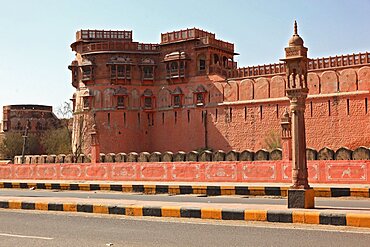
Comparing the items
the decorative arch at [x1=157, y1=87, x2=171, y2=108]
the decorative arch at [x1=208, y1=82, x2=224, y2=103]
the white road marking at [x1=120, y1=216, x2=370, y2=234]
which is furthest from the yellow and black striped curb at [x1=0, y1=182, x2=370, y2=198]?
the decorative arch at [x1=157, y1=87, x2=171, y2=108]

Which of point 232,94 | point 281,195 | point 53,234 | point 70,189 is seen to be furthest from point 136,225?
point 232,94

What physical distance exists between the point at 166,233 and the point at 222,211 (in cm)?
161

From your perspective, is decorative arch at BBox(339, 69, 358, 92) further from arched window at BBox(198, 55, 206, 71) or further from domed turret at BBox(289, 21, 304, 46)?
domed turret at BBox(289, 21, 304, 46)

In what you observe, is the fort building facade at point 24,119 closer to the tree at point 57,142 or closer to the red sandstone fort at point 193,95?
the tree at point 57,142

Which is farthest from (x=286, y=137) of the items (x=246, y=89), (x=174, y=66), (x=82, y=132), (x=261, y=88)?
(x=82, y=132)

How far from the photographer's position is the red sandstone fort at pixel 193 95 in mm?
32031

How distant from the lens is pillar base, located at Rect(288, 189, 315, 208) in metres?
8.54

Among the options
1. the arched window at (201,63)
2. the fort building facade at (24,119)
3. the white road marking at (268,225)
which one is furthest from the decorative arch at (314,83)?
the fort building facade at (24,119)

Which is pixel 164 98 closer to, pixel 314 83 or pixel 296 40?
pixel 314 83

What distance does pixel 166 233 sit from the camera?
7.04 m

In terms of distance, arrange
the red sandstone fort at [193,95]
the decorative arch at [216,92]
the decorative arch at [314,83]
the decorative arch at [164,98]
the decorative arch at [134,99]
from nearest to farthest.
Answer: the red sandstone fort at [193,95] → the decorative arch at [314,83] → the decorative arch at [216,92] → the decorative arch at [164,98] → the decorative arch at [134,99]

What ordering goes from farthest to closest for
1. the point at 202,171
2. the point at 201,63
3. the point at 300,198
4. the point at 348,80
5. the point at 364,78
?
the point at 201,63 → the point at 348,80 → the point at 364,78 → the point at 202,171 → the point at 300,198

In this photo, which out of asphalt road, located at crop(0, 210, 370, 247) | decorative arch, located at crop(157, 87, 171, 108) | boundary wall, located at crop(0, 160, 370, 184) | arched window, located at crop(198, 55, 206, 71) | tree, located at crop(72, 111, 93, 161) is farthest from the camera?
tree, located at crop(72, 111, 93, 161)

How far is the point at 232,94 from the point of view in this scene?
36.5 meters
